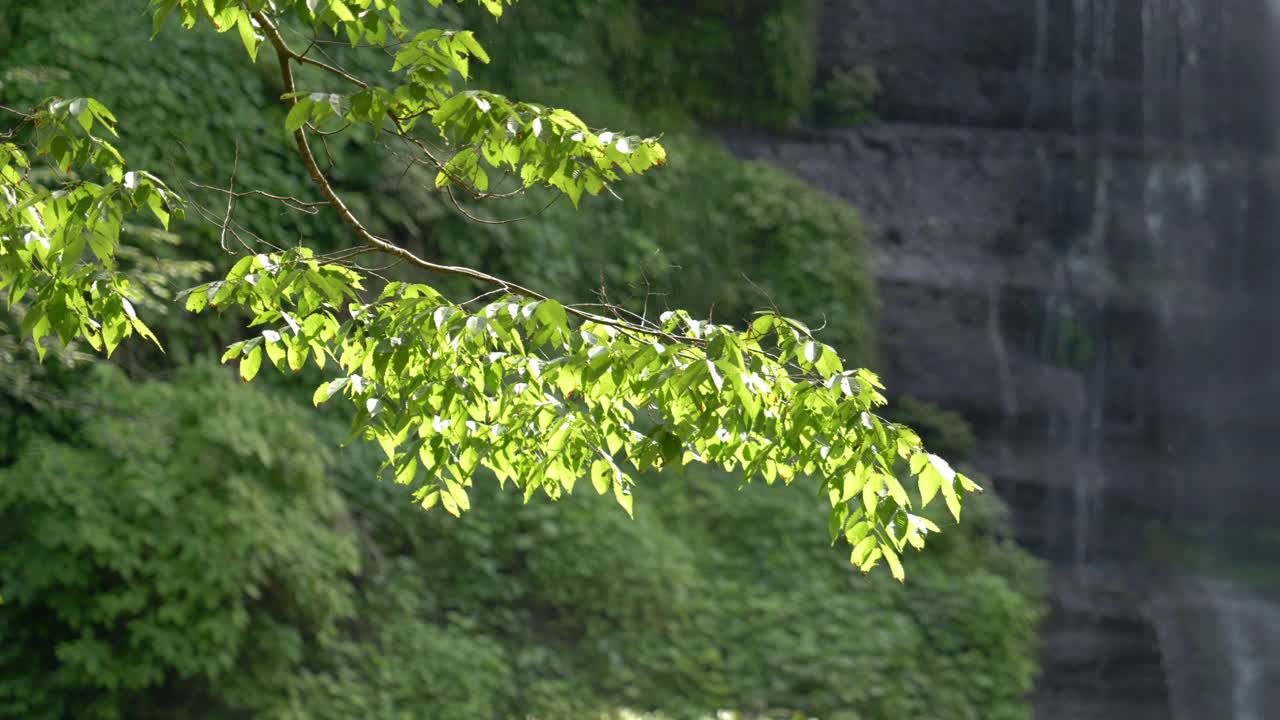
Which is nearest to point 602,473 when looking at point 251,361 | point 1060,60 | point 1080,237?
point 251,361

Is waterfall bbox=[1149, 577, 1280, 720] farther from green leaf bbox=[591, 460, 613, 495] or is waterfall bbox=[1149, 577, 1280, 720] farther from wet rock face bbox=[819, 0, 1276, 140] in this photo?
green leaf bbox=[591, 460, 613, 495]

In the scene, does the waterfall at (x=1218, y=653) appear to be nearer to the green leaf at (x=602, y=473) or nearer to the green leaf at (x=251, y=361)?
the green leaf at (x=602, y=473)

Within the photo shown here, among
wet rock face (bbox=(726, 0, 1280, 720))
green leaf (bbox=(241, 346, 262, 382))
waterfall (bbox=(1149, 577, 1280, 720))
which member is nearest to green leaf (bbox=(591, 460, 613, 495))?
green leaf (bbox=(241, 346, 262, 382))

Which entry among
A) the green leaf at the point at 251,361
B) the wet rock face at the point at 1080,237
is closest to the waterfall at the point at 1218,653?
the wet rock face at the point at 1080,237

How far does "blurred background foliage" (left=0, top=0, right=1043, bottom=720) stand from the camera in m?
6.36

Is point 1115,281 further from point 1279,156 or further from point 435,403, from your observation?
point 435,403

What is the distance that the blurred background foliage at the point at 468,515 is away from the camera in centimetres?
636

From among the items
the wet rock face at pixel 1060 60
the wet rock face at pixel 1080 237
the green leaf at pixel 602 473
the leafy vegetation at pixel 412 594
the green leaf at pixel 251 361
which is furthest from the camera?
the wet rock face at pixel 1060 60

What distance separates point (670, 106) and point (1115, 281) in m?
5.44

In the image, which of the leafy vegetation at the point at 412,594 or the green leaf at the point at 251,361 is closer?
the green leaf at the point at 251,361

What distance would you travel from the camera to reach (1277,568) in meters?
13.8

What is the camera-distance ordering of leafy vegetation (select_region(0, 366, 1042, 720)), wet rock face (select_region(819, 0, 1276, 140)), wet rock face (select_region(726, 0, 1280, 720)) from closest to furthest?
leafy vegetation (select_region(0, 366, 1042, 720)), wet rock face (select_region(726, 0, 1280, 720)), wet rock face (select_region(819, 0, 1276, 140))

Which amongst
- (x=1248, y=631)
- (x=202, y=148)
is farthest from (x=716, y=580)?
(x=1248, y=631)

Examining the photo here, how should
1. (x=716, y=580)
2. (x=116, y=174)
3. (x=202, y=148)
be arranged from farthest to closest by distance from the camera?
(x=716, y=580) < (x=202, y=148) < (x=116, y=174)
